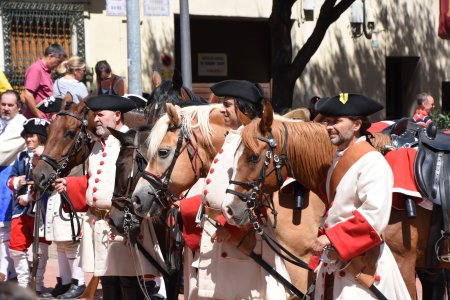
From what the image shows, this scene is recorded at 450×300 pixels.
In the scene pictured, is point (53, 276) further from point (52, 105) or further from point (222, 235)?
point (222, 235)

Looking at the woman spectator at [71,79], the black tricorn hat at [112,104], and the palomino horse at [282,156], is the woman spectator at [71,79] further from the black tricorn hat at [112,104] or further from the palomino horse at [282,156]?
the palomino horse at [282,156]

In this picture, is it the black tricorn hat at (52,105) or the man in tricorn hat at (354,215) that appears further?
the black tricorn hat at (52,105)

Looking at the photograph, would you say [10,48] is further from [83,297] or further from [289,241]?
[289,241]

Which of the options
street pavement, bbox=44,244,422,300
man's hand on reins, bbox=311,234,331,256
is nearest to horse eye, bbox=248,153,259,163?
man's hand on reins, bbox=311,234,331,256

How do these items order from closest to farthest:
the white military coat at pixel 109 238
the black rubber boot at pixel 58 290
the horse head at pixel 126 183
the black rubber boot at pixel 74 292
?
the horse head at pixel 126 183 < the white military coat at pixel 109 238 < the black rubber boot at pixel 74 292 < the black rubber boot at pixel 58 290

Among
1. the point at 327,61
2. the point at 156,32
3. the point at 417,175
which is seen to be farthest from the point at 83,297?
the point at 327,61

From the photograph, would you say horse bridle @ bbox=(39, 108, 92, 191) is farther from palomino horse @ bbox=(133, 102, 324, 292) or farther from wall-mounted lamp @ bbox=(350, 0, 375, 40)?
wall-mounted lamp @ bbox=(350, 0, 375, 40)

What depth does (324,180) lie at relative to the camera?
632 cm

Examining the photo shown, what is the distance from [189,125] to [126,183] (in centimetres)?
77

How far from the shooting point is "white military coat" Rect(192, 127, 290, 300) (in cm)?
654

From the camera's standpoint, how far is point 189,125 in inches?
280

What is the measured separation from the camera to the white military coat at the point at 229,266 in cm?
654

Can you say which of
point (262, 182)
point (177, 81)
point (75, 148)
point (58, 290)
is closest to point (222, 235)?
point (262, 182)

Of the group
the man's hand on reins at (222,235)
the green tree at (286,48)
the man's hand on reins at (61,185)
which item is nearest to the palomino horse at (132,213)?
the man's hand on reins at (61,185)
